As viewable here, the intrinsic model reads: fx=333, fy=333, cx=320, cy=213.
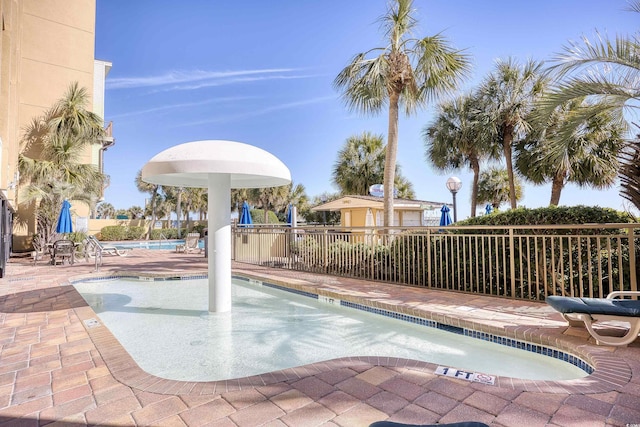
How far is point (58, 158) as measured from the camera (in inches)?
564

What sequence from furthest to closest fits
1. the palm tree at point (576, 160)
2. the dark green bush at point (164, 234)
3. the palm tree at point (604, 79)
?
the dark green bush at point (164, 234) → the palm tree at point (576, 160) → the palm tree at point (604, 79)

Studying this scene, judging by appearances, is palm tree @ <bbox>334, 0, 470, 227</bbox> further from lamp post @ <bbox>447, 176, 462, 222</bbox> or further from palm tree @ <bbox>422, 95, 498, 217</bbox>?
palm tree @ <bbox>422, 95, 498, 217</bbox>

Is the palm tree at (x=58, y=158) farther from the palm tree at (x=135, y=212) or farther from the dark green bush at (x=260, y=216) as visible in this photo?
the palm tree at (x=135, y=212)

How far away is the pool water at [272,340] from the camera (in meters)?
3.39

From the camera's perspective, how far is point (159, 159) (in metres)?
4.34

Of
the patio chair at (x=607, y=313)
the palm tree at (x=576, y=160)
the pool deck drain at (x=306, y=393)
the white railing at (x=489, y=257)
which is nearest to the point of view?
the pool deck drain at (x=306, y=393)

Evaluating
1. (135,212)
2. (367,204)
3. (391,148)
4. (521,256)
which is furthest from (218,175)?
(135,212)

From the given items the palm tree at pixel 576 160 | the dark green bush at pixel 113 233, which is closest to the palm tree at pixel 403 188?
the palm tree at pixel 576 160

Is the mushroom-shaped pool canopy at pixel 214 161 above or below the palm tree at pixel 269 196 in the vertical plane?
below

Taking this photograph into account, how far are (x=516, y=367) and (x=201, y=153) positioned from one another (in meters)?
4.31

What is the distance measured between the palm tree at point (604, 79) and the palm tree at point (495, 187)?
20798 mm

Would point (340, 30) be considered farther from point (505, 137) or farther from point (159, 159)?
point (159, 159)

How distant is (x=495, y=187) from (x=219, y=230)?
78.2ft

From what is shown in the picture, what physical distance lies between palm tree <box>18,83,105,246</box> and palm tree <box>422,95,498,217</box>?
16226 millimetres
